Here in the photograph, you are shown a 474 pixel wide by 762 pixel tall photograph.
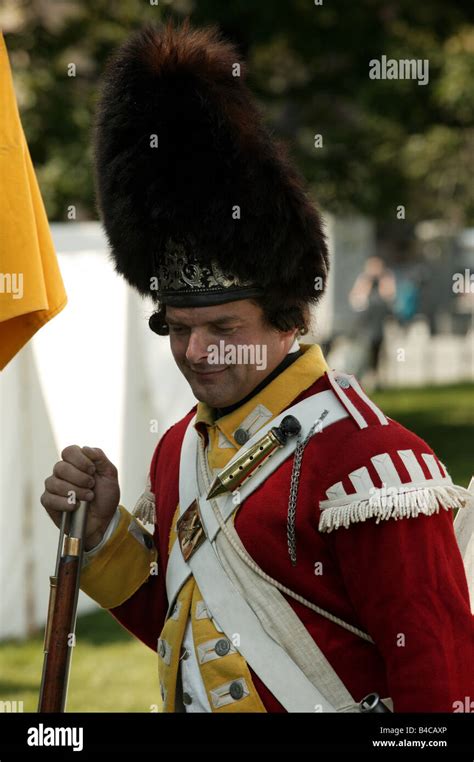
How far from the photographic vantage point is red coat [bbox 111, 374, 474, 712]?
285 cm

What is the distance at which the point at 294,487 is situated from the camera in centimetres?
304

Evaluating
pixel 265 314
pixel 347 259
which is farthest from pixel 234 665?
pixel 347 259

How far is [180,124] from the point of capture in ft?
10.6

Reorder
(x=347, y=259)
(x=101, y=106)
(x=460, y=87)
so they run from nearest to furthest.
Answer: (x=101, y=106) < (x=460, y=87) < (x=347, y=259)

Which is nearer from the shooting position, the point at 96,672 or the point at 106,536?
the point at 106,536

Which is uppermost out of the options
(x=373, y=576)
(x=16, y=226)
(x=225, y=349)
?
(x=16, y=226)

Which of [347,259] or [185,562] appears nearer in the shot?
[185,562]

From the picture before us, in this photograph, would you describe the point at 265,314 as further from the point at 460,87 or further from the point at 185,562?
the point at 460,87

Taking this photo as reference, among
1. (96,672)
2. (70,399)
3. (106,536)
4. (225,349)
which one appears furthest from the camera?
(70,399)

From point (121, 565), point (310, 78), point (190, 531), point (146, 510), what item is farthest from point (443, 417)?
point (190, 531)

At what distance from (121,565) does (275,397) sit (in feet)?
2.03

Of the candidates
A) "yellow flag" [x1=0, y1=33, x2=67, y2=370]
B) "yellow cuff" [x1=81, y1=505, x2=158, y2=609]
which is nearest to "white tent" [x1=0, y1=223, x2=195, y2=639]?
"yellow flag" [x1=0, y1=33, x2=67, y2=370]

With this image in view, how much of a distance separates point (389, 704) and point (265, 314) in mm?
965

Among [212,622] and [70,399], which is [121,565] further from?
[70,399]
